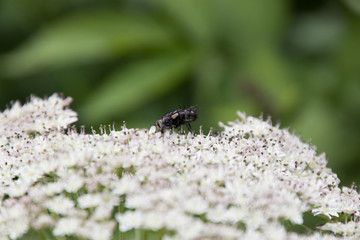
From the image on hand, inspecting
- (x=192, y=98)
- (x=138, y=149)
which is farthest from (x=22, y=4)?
(x=138, y=149)

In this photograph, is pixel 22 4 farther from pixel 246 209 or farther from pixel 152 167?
pixel 246 209

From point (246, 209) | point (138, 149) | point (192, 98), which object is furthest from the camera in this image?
point (192, 98)

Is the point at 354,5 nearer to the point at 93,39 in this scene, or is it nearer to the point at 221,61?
the point at 221,61

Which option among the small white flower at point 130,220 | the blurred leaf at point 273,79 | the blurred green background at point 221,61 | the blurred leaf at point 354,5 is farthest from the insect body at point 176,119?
the blurred leaf at point 354,5

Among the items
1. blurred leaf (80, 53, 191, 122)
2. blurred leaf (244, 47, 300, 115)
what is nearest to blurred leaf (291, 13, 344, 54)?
blurred leaf (244, 47, 300, 115)

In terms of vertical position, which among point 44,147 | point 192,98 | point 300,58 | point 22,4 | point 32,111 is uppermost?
point 22,4

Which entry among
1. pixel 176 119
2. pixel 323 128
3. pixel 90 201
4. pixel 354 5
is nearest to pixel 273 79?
pixel 323 128
